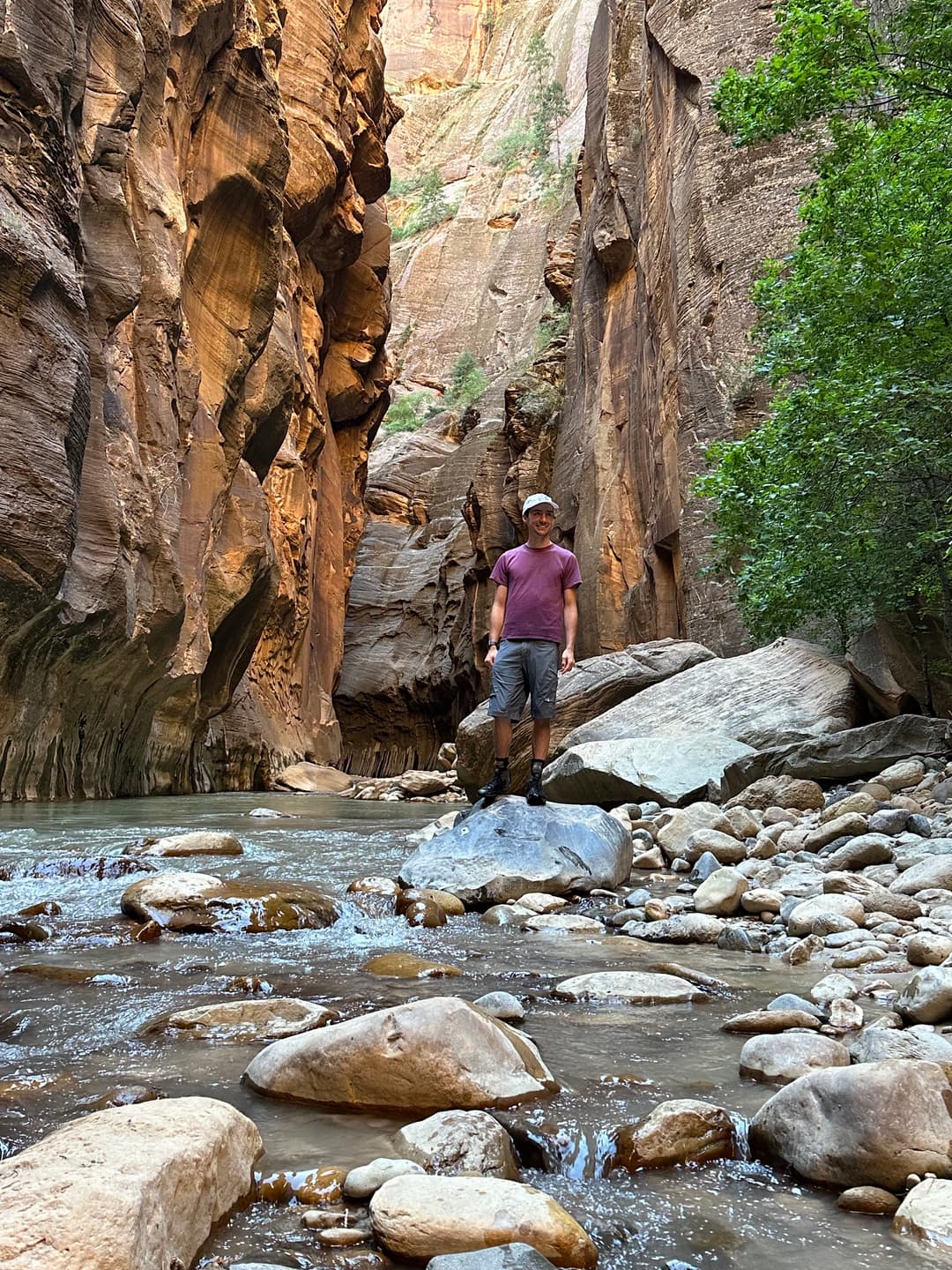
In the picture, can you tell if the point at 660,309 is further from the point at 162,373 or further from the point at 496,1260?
the point at 496,1260

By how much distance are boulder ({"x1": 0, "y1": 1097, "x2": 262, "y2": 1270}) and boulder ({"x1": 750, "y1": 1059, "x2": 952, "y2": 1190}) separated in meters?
1.11

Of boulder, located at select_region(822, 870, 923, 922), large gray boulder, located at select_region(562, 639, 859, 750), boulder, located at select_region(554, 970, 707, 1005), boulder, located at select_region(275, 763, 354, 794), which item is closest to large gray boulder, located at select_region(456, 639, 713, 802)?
large gray boulder, located at select_region(562, 639, 859, 750)

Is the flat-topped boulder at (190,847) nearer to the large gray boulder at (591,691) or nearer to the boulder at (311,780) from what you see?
the large gray boulder at (591,691)

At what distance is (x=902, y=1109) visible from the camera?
206 cm

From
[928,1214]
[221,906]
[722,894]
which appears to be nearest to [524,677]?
[722,894]

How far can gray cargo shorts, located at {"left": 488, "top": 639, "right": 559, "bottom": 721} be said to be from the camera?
21.2 ft

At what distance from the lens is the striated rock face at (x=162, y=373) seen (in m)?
10.2

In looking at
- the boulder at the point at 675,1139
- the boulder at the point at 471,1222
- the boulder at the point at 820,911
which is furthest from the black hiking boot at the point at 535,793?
the boulder at the point at 471,1222

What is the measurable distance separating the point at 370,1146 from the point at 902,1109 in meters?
1.11

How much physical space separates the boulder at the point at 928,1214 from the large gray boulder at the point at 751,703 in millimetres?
7830

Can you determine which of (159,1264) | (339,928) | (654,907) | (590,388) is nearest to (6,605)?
(339,928)

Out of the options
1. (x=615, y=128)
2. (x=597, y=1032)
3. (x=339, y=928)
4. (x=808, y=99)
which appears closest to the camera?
(x=597, y=1032)

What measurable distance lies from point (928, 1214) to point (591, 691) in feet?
38.2

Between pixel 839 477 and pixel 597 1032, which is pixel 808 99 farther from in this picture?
pixel 597 1032
